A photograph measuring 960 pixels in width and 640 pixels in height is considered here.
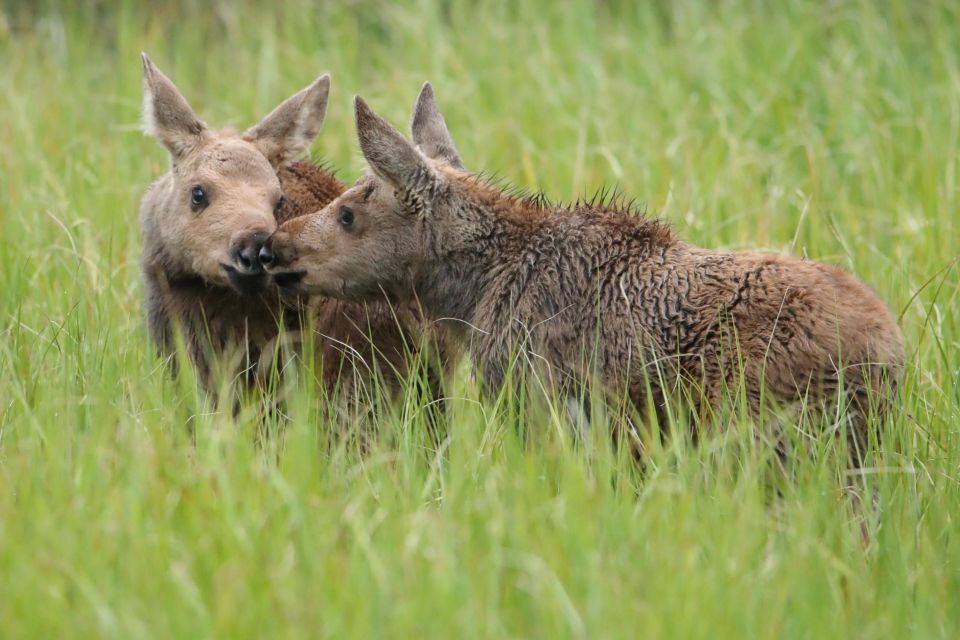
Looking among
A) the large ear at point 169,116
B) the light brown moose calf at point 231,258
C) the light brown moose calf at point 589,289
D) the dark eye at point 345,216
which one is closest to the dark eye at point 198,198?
the light brown moose calf at point 231,258

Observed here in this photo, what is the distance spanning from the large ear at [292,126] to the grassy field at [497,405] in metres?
1.02

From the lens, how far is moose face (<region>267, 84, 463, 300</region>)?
6.13 m

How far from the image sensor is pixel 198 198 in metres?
6.54

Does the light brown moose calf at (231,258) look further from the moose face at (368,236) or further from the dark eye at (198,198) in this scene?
the moose face at (368,236)

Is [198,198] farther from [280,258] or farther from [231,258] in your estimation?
[280,258]

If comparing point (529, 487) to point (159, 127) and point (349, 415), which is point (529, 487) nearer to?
point (349, 415)

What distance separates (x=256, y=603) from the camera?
379cm

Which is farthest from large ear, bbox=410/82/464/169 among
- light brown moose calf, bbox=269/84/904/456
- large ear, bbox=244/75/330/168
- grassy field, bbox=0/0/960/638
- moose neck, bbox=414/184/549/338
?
grassy field, bbox=0/0/960/638

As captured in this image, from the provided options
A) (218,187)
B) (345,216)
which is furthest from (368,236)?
(218,187)

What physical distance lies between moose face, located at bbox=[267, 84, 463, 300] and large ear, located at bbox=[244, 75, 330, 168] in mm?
796

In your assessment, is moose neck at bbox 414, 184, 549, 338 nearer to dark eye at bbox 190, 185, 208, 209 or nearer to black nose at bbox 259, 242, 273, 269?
black nose at bbox 259, 242, 273, 269

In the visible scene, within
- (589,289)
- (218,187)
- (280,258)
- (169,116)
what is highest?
(169,116)

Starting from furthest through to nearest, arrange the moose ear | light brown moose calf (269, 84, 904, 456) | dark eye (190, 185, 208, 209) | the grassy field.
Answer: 1. dark eye (190, 185, 208, 209)
2. the moose ear
3. light brown moose calf (269, 84, 904, 456)
4. the grassy field

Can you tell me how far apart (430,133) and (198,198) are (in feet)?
3.90
